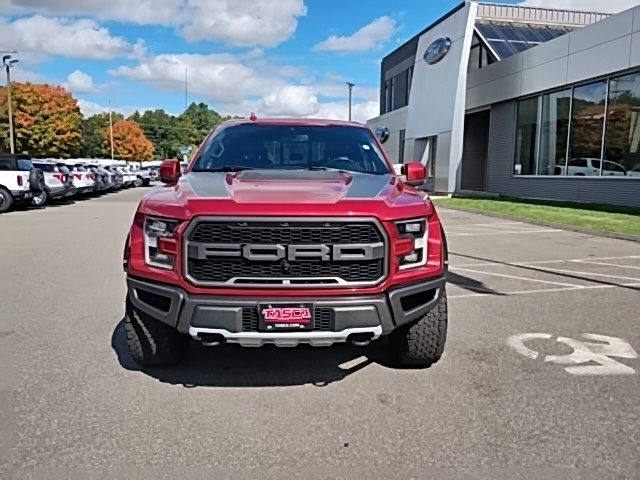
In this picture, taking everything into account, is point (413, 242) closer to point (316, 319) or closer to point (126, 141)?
point (316, 319)

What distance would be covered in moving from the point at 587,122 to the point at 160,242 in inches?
758

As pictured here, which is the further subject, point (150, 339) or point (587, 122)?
point (587, 122)

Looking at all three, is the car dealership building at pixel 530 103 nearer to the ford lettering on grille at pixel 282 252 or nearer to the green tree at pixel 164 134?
the ford lettering on grille at pixel 282 252

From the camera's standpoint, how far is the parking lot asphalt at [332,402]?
300 centimetres

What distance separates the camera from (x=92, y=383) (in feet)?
13.2

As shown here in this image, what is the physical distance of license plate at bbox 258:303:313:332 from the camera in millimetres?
3480

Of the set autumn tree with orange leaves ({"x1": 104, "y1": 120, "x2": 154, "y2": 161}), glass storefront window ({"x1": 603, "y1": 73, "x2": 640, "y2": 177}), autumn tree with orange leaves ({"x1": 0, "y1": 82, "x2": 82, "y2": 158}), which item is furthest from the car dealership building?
autumn tree with orange leaves ({"x1": 104, "y1": 120, "x2": 154, "y2": 161})

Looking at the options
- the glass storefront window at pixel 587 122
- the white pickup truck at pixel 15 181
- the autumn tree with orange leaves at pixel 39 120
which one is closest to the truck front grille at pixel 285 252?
the glass storefront window at pixel 587 122

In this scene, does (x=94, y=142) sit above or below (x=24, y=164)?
above

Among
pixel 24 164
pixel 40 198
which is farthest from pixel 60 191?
pixel 24 164

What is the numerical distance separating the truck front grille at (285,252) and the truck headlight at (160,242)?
0.36ft

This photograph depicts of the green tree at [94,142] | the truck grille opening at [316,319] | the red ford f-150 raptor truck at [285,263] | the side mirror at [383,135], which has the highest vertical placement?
the green tree at [94,142]

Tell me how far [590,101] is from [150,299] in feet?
63.4

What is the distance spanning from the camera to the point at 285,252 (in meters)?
3.49
